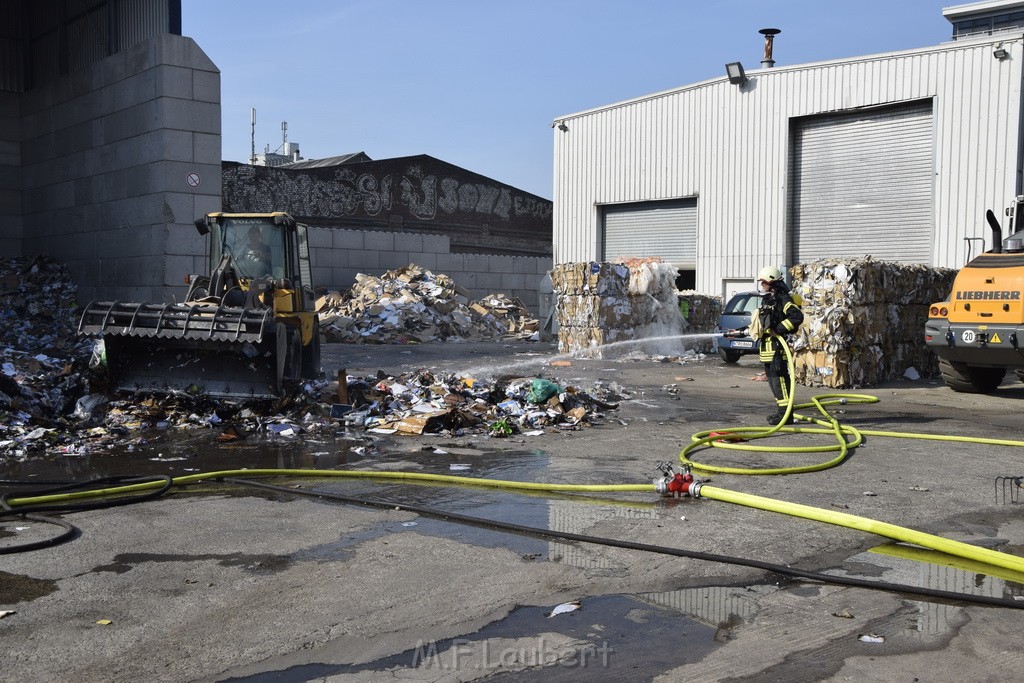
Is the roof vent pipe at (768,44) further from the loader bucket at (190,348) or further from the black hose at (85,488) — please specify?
the black hose at (85,488)

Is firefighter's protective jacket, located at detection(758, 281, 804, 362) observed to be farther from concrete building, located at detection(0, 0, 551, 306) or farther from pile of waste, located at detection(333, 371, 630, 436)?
concrete building, located at detection(0, 0, 551, 306)

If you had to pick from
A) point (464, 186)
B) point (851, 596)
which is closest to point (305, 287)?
point (851, 596)

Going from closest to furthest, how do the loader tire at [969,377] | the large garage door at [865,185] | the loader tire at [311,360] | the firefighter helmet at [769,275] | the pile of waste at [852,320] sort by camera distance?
the firefighter helmet at [769,275] < the loader tire at [311,360] < the loader tire at [969,377] < the pile of waste at [852,320] < the large garage door at [865,185]

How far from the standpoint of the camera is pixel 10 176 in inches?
906

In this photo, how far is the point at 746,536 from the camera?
5.64 meters

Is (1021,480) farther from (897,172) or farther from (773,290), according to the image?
(897,172)

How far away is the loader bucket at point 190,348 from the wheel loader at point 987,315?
30.1 feet

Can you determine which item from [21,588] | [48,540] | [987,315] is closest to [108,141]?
[48,540]

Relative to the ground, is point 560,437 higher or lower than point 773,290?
lower

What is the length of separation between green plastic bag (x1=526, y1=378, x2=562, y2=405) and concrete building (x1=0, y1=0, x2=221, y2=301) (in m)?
9.80

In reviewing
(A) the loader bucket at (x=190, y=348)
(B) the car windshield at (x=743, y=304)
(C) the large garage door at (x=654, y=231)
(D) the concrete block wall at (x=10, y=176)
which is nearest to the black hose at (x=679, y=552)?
(A) the loader bucket at (x=190, y=348)

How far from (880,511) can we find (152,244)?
51.4 feet

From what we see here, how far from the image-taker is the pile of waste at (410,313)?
86.3ft

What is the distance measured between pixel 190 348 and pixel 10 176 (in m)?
16.0
